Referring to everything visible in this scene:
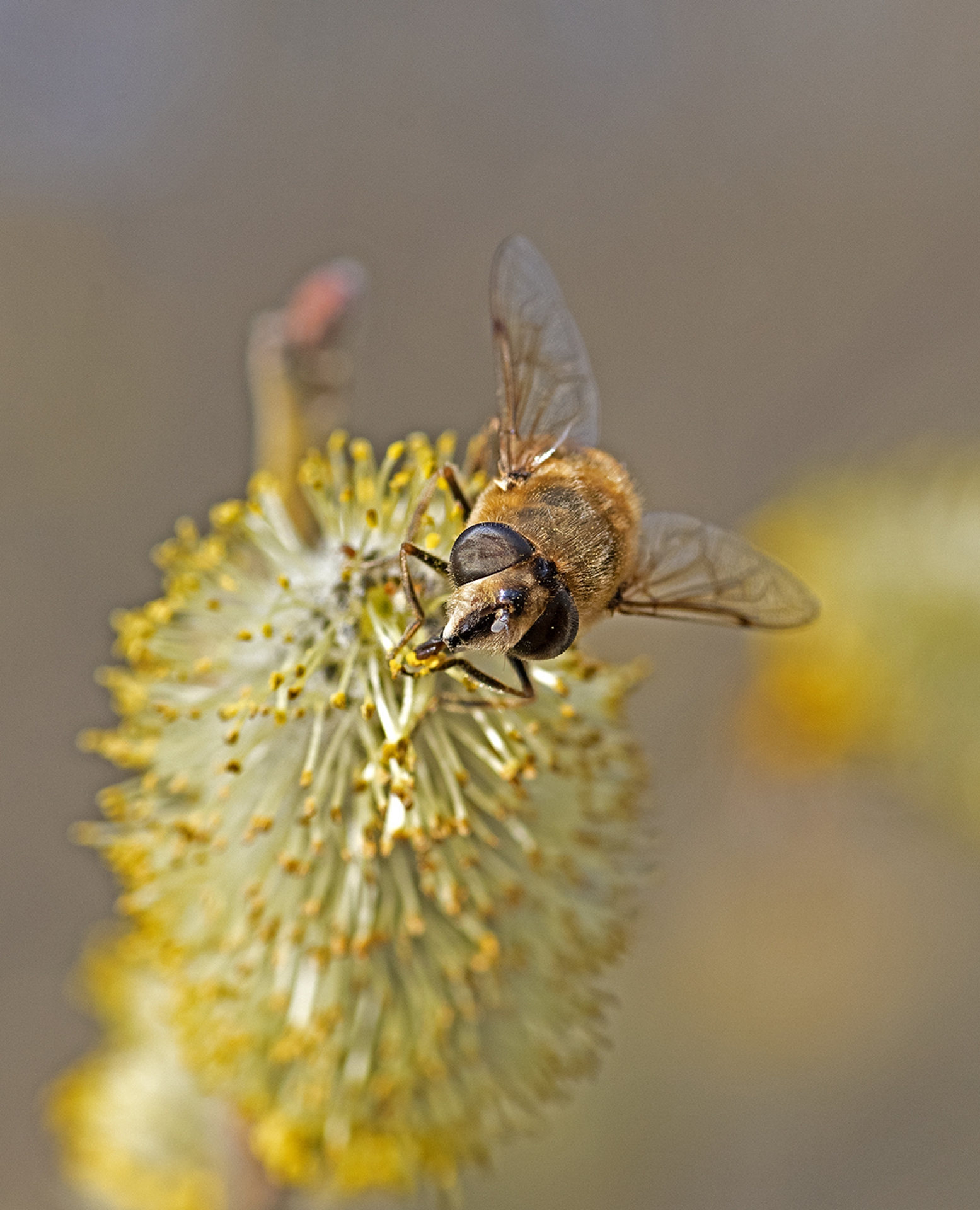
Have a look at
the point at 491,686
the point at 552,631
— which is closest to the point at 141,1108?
the point at 491,686

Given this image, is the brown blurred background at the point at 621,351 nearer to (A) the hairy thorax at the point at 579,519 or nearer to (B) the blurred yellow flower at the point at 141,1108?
(B) the blurred yellow flower at the point at 141,1108

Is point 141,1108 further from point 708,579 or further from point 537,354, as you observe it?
point 537,354

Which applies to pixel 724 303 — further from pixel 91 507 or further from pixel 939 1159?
pixel 939 1159

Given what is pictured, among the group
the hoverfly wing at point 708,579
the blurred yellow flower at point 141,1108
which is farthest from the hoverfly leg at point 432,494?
the blurred yellow flower at point 141,1108

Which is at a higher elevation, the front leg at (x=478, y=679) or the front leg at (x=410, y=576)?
the front leg at (x=410, y=576)

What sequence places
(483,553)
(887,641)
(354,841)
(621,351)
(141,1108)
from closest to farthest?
(483,553), (354,841), (141,1108), (887,641), (621,351)

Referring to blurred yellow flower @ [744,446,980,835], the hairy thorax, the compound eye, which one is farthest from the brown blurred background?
the compound eye

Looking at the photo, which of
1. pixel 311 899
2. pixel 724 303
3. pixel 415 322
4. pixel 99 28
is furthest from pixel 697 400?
pixel 311 899
